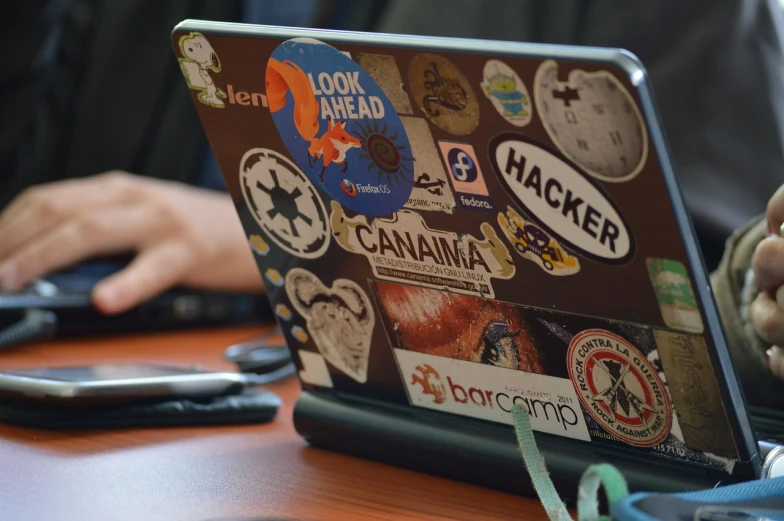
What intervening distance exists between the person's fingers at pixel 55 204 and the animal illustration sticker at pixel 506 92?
2.35 feet

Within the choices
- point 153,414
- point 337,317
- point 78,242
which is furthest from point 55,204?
point 337,317

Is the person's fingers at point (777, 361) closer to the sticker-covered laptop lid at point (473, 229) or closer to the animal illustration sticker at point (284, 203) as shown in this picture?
the sticker-covered laptop lid at point (473, 229)

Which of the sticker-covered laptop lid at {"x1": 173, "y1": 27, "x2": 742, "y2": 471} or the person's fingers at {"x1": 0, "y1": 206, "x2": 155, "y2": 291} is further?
the person's fingers at {"x1": 0, "y1": 206, "x2": 155, "y2": 291}

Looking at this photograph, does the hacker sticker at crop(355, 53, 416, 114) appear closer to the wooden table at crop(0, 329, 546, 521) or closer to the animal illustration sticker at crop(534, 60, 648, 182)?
the animal illustration sticker at crop(534, 60, 648, 182)

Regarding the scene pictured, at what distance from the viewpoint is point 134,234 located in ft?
3.15

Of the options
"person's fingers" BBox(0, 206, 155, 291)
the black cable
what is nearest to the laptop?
the black cable

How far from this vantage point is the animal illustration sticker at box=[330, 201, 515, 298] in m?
0.40

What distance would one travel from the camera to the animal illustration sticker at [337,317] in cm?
46

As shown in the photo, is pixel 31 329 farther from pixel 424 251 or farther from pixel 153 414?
pixel 424 251

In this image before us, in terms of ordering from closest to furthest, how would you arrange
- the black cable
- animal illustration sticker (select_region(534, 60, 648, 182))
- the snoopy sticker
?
animal illustration sticker (select_region(534, 60, 648, 182)) < the snoopy sticker < the black cable

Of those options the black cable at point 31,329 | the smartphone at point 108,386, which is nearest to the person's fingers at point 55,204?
the black cable at point 31,329

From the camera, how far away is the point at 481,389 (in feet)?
1.44

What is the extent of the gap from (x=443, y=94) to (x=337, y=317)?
6.1 inches

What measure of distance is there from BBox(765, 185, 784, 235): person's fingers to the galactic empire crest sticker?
0.12 metres
